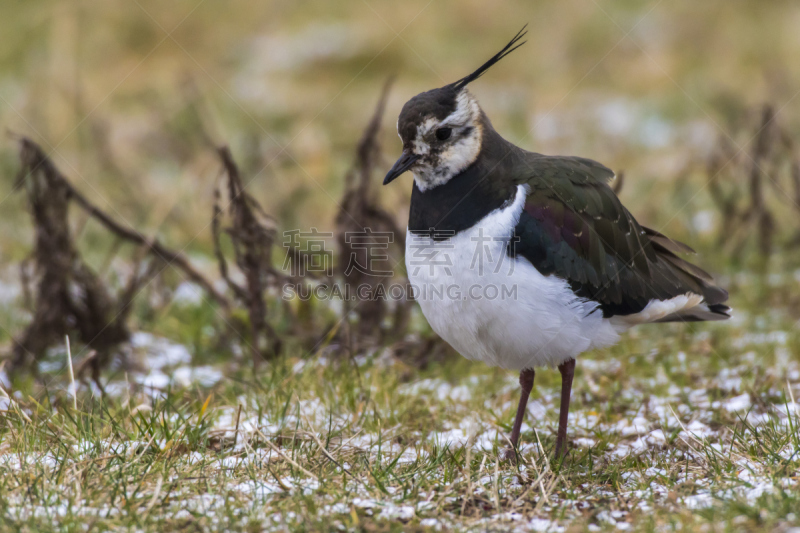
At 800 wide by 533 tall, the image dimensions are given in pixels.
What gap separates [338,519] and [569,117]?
8120mm

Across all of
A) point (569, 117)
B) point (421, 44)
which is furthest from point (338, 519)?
point (421, 44)

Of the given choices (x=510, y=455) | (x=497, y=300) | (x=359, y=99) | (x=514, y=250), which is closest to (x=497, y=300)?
(x=497, y=300)

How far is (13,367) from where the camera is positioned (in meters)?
5.27

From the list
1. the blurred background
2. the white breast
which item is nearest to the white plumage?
the white breast

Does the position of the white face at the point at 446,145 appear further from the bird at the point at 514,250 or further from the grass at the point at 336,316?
the grass at the point at 336,316

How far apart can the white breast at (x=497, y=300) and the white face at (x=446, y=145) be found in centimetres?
32

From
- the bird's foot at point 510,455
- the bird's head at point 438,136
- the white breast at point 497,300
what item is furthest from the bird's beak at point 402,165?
the bird's foot at point 510,455

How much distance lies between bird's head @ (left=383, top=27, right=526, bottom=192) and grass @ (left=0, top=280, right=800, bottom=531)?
1336 mm

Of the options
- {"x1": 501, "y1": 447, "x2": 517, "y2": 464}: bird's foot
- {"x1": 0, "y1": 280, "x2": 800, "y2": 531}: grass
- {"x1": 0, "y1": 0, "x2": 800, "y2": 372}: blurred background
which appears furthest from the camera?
{"x1": 0, "y1": 0, "x2": 800, "y2": 372}: blurred background

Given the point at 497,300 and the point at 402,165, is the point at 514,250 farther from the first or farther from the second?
the point at 402,165

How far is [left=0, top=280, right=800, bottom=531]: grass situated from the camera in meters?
2.98

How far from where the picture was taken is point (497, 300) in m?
3.51

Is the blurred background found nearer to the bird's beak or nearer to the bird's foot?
the bird's beak

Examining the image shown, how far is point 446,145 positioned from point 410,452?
154 centimetres
